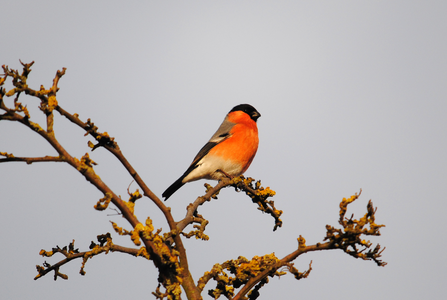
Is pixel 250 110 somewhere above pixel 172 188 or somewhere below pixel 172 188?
above

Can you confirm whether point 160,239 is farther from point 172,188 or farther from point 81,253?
point 172,188

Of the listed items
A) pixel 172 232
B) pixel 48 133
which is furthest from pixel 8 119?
pixel 172 232

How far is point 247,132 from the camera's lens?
24.1 feet

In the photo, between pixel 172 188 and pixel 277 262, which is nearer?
pixel 277 262

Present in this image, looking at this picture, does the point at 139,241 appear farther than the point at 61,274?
No

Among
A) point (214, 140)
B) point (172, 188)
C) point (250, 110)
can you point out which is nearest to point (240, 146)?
point (214, 140)

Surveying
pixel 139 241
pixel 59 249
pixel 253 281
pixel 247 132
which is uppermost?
pixel 247 132

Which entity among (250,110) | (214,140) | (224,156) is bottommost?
(224,156)

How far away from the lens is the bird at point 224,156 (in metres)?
6.84

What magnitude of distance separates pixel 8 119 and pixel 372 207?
2.35 metres

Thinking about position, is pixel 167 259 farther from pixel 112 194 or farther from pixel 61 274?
pixel 61 274

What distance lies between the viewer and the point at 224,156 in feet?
22.5

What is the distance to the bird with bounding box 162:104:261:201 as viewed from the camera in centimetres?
684

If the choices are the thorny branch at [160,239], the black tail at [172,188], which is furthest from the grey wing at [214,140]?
the thorny branch at [160,239]
